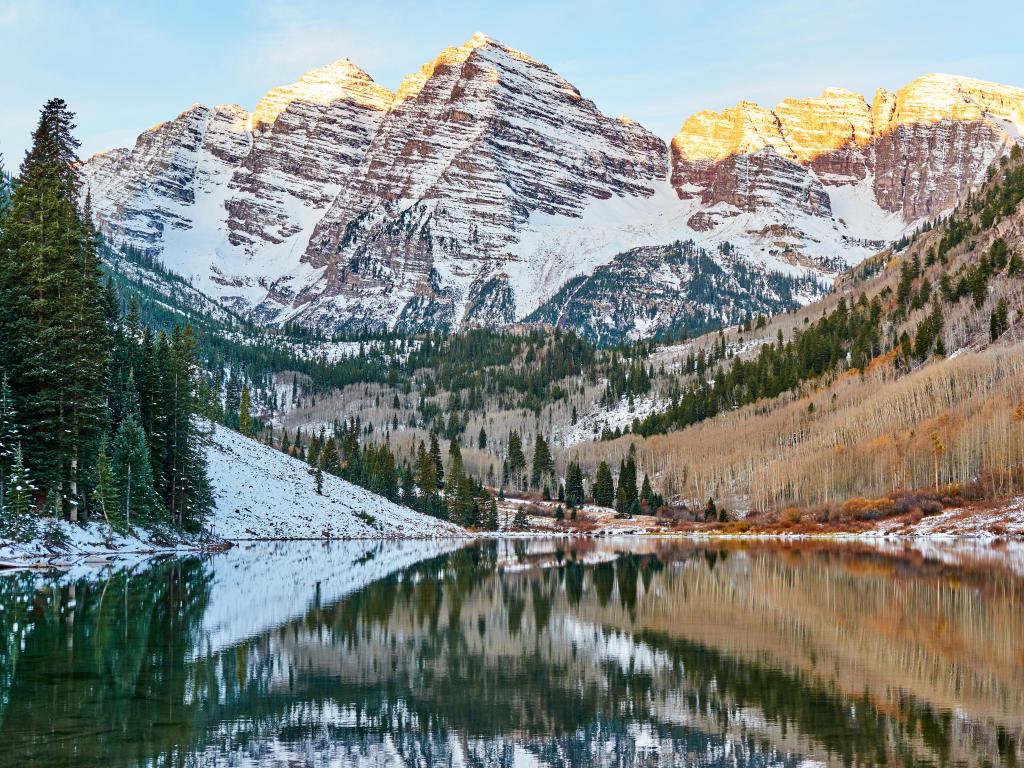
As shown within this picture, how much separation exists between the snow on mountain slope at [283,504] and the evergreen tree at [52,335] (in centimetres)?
3152

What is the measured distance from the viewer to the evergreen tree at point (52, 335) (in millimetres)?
68812

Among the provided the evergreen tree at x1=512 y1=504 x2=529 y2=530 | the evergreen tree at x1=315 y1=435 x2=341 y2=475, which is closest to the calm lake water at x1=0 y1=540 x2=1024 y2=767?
the evergreen tree at x1=315 y1=435 x2=341 y2=475

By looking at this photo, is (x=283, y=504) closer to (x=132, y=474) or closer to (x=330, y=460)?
(x=132, y=474)

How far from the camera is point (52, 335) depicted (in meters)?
68.5

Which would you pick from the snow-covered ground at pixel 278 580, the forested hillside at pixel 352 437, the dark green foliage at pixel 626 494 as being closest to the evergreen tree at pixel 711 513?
the forested hillside at pixel 352 437

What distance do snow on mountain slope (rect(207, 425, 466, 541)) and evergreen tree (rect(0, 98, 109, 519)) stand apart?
103 feet

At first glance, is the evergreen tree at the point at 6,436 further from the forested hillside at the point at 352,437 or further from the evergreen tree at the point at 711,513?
the evergreen tree at the point at 711,513

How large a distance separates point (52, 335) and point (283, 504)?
5646 cm

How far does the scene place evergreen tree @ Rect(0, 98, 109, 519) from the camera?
68812mm

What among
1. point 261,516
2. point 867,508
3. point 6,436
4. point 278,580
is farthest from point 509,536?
point 278,580

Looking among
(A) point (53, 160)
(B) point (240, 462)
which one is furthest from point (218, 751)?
(B) point (240, 462)

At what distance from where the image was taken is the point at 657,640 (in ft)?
120

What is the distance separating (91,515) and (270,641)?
1819 inches

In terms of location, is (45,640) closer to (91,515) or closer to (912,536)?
(91,515)
